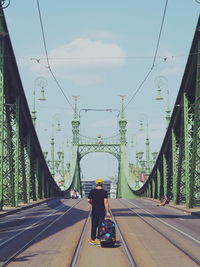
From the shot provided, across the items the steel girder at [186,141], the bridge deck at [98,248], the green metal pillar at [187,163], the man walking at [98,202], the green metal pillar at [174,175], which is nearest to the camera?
the bridge deck at [98,248]

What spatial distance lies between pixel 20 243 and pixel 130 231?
4.61 meters

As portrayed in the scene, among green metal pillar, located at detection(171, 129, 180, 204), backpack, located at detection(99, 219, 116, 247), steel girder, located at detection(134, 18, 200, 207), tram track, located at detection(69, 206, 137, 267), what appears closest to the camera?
tram track, located at detection(69, 206, 137, 267)

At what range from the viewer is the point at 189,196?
28.1 meters

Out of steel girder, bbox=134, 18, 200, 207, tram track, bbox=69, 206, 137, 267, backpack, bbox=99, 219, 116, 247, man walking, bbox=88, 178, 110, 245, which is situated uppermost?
steel girder, bbox=134, 18, 200, 207

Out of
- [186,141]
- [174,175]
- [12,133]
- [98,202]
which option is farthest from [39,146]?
[98,202]

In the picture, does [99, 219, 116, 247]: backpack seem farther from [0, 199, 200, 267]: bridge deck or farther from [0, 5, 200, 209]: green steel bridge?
[0, 5, 200, 209]: green steel bridge

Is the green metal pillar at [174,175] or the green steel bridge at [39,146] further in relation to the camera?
the green metal pillar at [174,175]

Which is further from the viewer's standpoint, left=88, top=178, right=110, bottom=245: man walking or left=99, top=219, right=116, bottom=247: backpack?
left=88, top=178, right=110, bottom=245: man walking

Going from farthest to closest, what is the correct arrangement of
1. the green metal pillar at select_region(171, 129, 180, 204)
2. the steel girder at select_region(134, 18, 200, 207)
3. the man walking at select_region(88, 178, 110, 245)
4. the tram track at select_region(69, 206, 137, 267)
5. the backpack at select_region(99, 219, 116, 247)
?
the green metal pillar at select_region(171, 129, 180, 204) → the steel girder at select_region(134, 18, 200, 207) → the man walking at select_region(88, 178, 110, 245) → the backpack at select_region(99, 219, 116, 247) → the tram track at select_region(69, 206, 137, 267)

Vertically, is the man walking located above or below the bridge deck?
above

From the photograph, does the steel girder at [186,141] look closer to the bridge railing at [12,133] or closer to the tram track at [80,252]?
the bridge railing at [12,133]

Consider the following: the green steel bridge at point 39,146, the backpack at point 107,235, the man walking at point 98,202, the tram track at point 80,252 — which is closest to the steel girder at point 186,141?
the green steel bridge at point 39,146

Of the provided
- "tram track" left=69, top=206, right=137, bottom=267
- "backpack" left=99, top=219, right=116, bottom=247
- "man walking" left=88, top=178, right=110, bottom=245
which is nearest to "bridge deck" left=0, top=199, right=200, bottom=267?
"tram track" left=69, top=206, right=137, bottom=267

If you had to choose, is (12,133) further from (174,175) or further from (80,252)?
(80,252)
